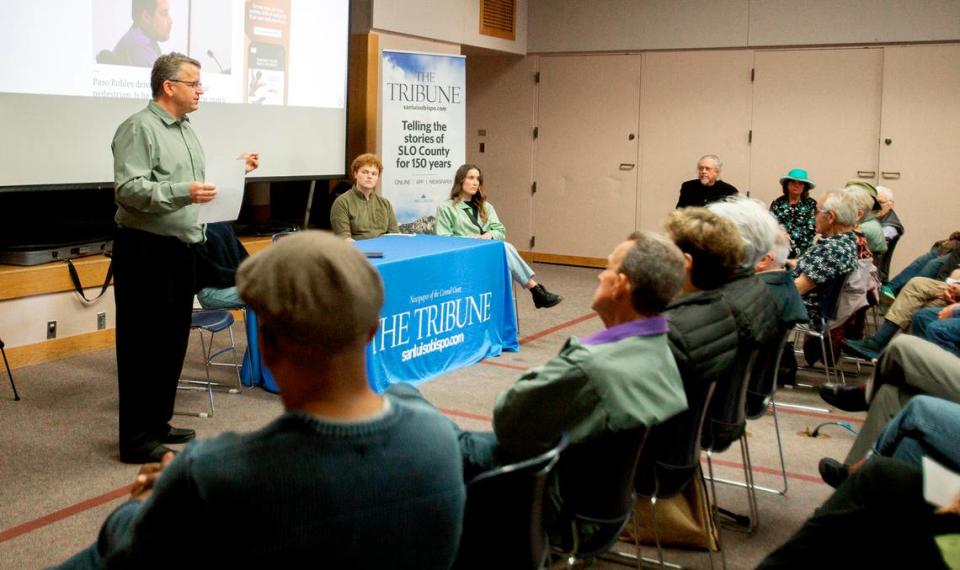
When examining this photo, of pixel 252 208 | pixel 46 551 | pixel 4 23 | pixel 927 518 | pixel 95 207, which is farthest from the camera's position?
pixel 252 208

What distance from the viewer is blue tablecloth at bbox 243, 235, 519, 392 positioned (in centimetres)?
496

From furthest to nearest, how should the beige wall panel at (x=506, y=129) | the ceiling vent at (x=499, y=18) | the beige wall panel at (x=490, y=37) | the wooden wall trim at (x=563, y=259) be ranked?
the beige wall panel at (x=506, y=129) → the wooden wall trim at (x=563, y=259) → the ceiling vent at (x=499, y=18) → the beige wall panel at (x=490, y=37)

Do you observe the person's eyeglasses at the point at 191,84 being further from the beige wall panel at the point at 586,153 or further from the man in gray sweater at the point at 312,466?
the beige wall panel at the point at 586,153

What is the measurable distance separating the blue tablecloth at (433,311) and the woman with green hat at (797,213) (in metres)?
2.41

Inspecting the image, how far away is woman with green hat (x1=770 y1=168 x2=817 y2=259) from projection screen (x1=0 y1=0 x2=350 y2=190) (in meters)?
3.56

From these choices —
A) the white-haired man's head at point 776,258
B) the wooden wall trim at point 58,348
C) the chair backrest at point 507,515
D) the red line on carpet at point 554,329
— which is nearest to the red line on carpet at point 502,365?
the red line on carpet at point 554,329

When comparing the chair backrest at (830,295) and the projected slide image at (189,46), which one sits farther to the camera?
the projected slide image at (189,46)

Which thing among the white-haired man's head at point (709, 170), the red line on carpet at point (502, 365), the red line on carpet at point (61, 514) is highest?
the white-haired man's head at point (709, 170)

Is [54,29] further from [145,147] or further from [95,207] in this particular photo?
[145,147]

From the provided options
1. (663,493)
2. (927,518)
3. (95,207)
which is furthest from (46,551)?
(95,207)

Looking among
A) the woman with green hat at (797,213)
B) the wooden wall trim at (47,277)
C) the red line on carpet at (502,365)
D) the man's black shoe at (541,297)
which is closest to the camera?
the wooden wall trim at (47,277)

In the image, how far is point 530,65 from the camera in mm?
10828

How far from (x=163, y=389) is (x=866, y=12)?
766 centimetres

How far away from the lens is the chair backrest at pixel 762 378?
11.6 ft
